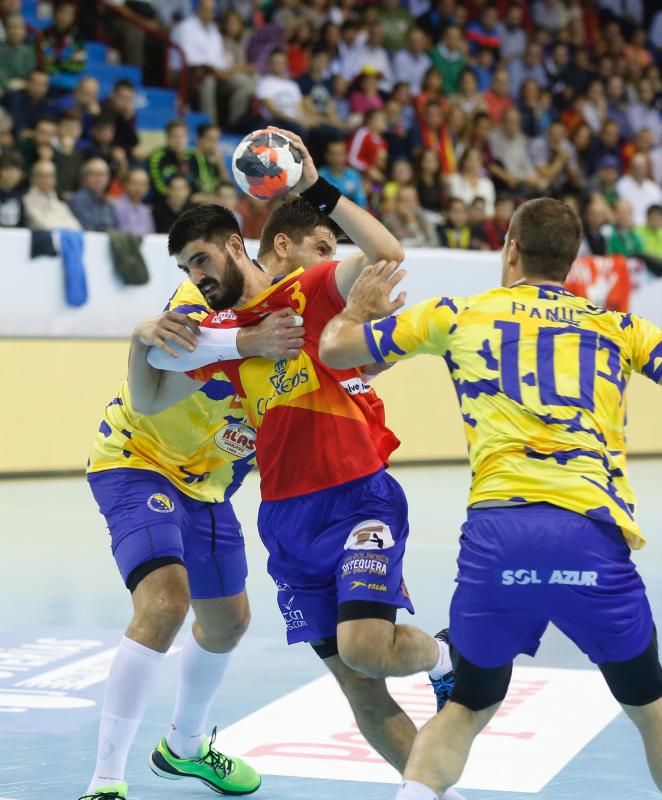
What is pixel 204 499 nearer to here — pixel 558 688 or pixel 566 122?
pixel 558 688

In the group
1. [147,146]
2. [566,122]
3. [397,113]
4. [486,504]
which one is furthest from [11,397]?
[566,122]

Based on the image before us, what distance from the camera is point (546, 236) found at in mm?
3828

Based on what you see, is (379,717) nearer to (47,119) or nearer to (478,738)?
(478,738)

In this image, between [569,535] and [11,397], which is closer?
[569,535]

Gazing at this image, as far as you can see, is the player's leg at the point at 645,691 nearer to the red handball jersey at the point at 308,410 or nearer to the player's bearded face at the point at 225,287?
the red handball jersey at the point at 308,410

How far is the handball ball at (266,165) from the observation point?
4012 mm

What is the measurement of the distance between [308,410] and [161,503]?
75cm

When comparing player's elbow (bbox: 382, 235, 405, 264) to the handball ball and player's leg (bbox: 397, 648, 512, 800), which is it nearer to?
the handball ball

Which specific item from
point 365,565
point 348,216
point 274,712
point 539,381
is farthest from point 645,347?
point 274,712

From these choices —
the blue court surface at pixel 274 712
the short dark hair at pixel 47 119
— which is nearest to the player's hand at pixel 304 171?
the blue court surface at pixel 274 712

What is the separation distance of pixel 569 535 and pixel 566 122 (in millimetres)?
17879

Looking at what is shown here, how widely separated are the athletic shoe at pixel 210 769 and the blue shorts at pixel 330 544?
2.55ft

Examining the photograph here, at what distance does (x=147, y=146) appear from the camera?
55.5 feet

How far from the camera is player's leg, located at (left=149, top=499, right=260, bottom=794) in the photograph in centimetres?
498
